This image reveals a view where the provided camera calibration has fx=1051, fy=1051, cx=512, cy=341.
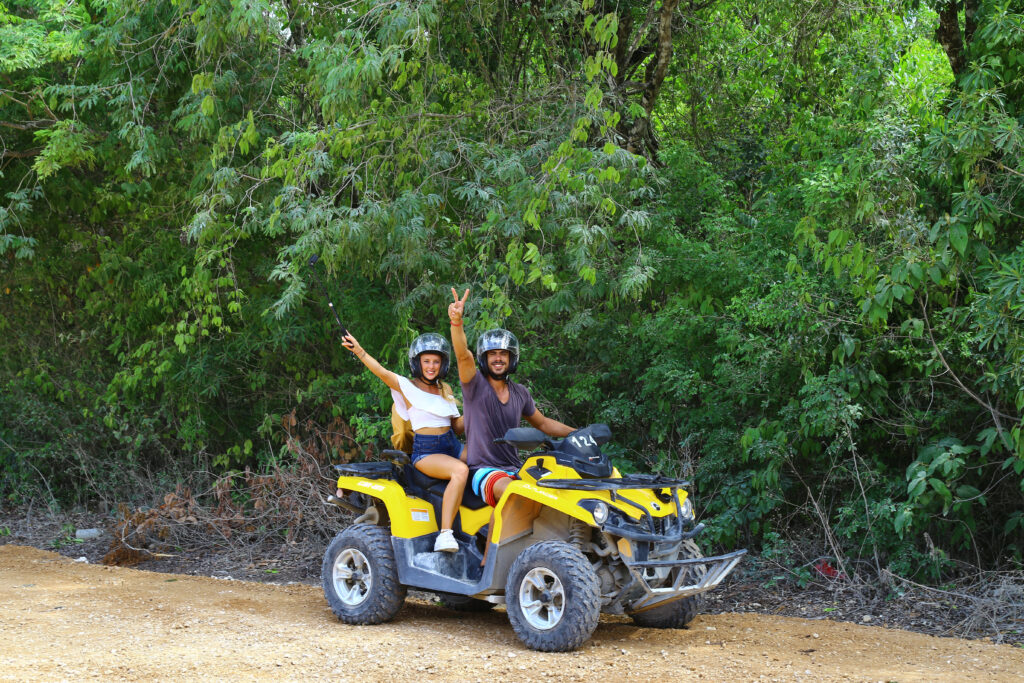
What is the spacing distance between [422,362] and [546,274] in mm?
1208

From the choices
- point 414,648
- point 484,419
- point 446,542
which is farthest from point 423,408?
point 414,648

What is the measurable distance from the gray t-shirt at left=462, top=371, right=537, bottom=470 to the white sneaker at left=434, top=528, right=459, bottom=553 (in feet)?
A: 1.49

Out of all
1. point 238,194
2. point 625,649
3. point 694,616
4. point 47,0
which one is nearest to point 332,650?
point 625,649

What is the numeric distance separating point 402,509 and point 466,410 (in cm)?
76

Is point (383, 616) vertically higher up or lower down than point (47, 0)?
lower down

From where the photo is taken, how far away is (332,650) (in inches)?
236

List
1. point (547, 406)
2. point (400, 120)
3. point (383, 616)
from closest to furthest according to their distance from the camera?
point (383, 616), point (400, 120), point (547, 406)

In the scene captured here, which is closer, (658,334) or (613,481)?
(613,481)

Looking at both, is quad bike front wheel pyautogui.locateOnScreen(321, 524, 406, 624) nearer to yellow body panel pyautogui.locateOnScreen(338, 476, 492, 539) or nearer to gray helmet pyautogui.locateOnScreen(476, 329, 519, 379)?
yellow body panel pyautogui.locateOnScreen(338, 476, 492, 539)

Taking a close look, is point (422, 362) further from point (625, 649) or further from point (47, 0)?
point (47, 0)

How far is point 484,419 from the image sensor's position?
6.67 meters

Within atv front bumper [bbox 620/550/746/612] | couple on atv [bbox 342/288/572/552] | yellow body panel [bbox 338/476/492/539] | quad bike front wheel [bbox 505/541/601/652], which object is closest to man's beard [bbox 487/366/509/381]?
couple on atv [bbox 342/288/572/552]

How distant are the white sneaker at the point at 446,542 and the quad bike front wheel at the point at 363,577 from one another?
0.42 metres

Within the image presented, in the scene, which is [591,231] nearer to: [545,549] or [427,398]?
[427,398]
